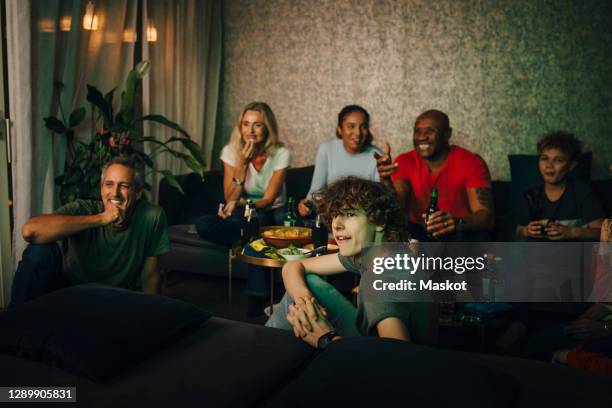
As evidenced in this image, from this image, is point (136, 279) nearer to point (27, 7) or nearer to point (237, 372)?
point (237, 372)

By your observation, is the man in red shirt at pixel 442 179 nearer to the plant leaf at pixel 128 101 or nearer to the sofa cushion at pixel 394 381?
the plant leaf at pixel 128 101

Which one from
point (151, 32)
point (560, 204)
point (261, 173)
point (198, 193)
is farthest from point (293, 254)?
point (151, 32)

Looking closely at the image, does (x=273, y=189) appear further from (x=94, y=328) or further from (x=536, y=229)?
(x=94, y=328)

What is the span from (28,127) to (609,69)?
3436 millimetres

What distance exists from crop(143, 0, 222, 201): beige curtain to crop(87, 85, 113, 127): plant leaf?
73 centimetres

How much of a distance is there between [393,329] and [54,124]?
247 centimetres

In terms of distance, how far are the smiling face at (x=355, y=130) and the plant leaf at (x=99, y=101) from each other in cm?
135

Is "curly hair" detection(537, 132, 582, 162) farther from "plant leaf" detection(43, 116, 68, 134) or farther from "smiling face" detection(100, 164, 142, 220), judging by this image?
"plant leaf" detection(43, 116, 68, 134)

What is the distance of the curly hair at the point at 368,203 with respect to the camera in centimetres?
184

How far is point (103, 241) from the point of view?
2.52 metres

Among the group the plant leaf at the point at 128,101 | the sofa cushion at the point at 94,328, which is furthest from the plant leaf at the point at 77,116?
the sofa cushion at the point at 94,328

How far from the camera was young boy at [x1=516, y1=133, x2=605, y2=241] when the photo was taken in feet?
9.77

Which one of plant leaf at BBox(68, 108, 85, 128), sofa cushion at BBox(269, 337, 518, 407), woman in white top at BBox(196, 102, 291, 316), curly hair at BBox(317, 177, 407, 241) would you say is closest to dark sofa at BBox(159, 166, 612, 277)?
woman in white top at BBox(196, 102, 291, 316)

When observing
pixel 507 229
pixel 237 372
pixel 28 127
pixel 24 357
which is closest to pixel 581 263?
pixel 507 229
